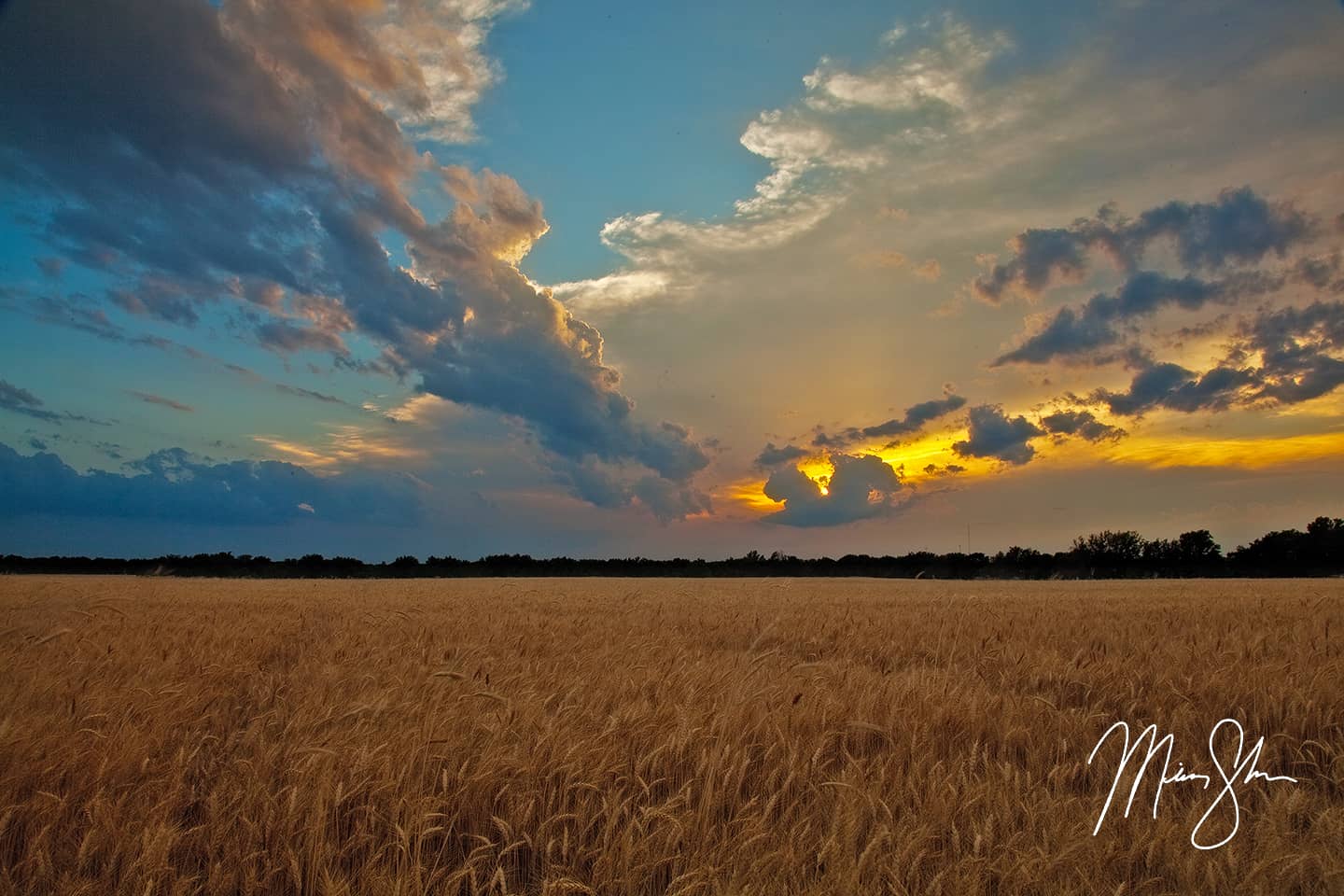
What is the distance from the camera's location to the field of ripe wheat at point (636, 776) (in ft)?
8.48

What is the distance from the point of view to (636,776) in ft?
10.7

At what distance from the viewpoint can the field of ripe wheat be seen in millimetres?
2584

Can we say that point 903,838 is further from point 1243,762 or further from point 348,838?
point 1243,762

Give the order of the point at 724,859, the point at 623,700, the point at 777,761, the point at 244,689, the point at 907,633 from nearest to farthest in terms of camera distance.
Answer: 1. the point at 724,859
2. the point at 777,761
3. the point at 623,700
4. the point at 244,689
5. the point at 907,633

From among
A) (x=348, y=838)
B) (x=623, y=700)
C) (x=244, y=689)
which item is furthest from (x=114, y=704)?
(x=623, y=700)

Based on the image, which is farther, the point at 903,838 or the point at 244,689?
the point at 244,689

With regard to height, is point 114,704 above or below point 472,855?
above

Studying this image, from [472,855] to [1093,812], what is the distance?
8.24ft

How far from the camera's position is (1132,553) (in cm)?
7069

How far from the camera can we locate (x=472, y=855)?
106 inches

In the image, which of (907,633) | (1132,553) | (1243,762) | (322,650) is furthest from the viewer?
(1132,553)
